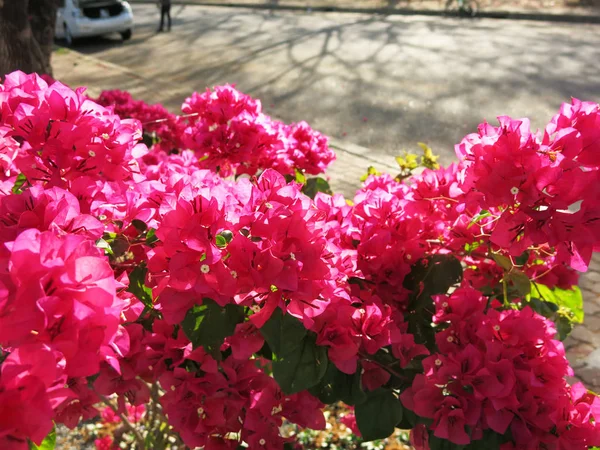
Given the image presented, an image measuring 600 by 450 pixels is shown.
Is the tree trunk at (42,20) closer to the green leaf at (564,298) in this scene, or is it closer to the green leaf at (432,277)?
the green leaf at (432,277)

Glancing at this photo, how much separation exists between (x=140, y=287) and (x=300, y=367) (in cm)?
44

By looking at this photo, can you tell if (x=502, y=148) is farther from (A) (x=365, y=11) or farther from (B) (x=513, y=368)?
(A) (x=365, y=11)

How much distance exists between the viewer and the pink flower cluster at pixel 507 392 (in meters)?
1.23

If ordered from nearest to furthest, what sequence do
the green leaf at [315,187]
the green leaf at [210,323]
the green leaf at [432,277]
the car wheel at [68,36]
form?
the green leaf at [210,323]
the green leaf at [432,277]
the green leaf at [315,187]
the car wheel at [68,36]

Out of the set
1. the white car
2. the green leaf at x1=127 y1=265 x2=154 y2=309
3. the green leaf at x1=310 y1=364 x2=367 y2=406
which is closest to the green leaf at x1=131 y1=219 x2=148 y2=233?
the green leaf at x1=127 y1=265 x2=154 y2=309

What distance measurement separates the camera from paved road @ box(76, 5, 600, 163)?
7.42 meters

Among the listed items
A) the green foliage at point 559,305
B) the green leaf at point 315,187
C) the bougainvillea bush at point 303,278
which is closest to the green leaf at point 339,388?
the bougainvillea bush at point 303,278

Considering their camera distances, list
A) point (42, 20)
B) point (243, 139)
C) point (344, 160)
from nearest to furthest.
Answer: point (243, 139) → point (42, 20) → point (344, 160)

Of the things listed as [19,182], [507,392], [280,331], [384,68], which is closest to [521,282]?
[507,392]

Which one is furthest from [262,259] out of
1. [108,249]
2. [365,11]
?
[365,11]

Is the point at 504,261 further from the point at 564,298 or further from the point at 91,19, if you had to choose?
the point at 91,19

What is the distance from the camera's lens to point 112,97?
386 centimetres

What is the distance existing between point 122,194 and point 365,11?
1571 centimetres

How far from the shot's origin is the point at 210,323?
3.82ft
